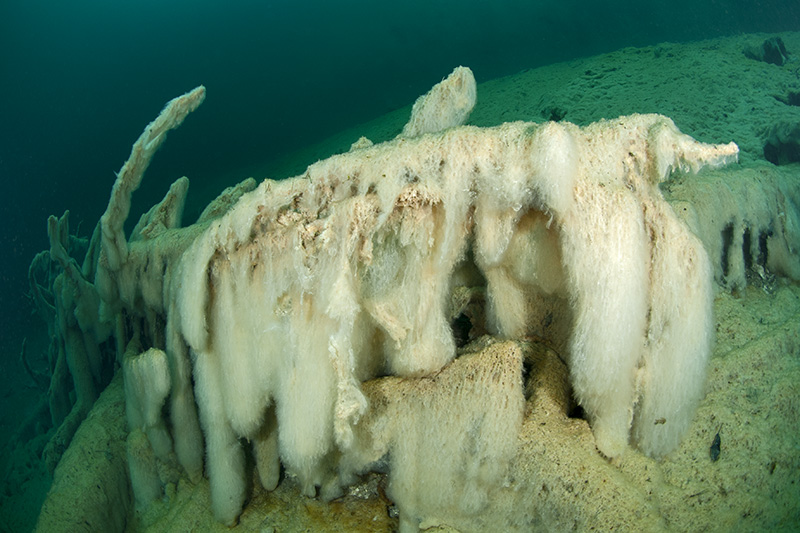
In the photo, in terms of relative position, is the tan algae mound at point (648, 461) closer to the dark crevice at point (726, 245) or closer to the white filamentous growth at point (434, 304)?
the white filamentous growth at point (434, 304)

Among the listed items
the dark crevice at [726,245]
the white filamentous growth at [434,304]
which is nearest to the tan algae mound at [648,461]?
the white filamentous growth at [434,304]

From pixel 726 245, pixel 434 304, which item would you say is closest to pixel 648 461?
→ pixel 434 304

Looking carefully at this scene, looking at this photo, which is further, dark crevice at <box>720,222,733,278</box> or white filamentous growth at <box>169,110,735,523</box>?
dark crevice at <box>720,222,733,278</box>

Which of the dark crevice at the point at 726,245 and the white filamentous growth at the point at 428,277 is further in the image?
the dark crevice at the point at 726,245

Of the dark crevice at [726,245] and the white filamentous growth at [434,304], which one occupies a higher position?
the white filamentous growth at [434,304]

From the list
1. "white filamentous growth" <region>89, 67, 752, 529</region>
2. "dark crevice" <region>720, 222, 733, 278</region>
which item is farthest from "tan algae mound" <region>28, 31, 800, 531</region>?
"dark crevice" <region>720, 222, 733, 278</region>

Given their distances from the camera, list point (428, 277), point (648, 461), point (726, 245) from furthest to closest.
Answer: point (726, 245) < point (428, 277) < point (648, 461)

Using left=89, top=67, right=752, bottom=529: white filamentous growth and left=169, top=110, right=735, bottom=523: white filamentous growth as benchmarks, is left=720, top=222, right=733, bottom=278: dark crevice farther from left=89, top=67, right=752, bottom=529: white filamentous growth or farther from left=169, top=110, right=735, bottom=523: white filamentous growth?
left=169, top=110, right=735, bottom=523: white filamentous growth

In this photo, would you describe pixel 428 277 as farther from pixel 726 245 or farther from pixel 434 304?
pixel 726 245

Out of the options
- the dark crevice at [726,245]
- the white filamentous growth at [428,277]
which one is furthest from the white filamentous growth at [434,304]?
the dark crevice at [726,245]

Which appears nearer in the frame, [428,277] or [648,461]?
[648,461]

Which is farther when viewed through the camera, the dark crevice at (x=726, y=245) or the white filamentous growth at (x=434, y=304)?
the dark crevice at (x=726, y=245)

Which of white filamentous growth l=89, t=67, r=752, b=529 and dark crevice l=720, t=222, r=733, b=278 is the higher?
white filamentous growth l=89, t=67, r=752, b=529

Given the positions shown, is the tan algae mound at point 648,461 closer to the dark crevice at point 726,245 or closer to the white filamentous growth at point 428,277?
the white filamentous growth at point 428,277
